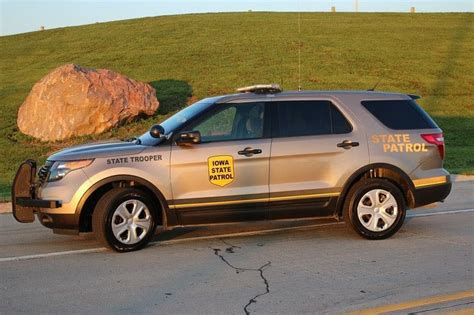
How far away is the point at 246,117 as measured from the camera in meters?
7.81

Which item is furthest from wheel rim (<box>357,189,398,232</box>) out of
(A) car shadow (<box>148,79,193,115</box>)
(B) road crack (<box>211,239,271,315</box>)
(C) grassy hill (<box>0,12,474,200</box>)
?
(A) car shadow (<box>148,79,193,115</box>)

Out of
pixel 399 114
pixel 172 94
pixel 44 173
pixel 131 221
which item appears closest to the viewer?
pixel 131 221

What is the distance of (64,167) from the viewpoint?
7.24 metres

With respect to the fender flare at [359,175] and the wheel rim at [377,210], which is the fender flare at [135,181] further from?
the wheel rim at [377,210]

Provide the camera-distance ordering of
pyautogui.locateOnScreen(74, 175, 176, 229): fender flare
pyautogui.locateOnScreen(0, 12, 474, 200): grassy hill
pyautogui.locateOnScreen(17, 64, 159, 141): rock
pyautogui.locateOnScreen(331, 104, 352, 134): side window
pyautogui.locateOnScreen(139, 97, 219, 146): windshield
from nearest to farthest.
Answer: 1. pyautogui.locateOnScreen(74, 175, 176, 229): fender flare
2. pyautogui.locateOnScreen(139, 97, 219, 146): windshield
3. pyautogui.locateOnScreen(331, 104, 352, 134): side window
4. pyautogui.locateOnScreen(17, 64, 159, 141): rock
5. pyautogui.locateOnScreen(0, 12, 474, 200): grassy hill

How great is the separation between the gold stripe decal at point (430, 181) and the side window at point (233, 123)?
1971mm

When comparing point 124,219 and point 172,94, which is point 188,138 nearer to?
point 124,219

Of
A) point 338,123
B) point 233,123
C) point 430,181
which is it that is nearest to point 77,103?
point 233,123

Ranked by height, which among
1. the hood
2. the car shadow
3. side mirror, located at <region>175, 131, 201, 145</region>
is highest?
the car shadow

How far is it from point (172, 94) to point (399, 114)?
59.2 feet

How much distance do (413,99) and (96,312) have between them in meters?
4.82

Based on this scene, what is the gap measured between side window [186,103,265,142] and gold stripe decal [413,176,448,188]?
6.47 ft

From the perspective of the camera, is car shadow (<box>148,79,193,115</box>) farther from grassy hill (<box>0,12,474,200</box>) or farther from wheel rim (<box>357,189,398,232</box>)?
wheel rim (<box>357,189,398,232</box>)

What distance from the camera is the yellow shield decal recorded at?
7.45 metres
